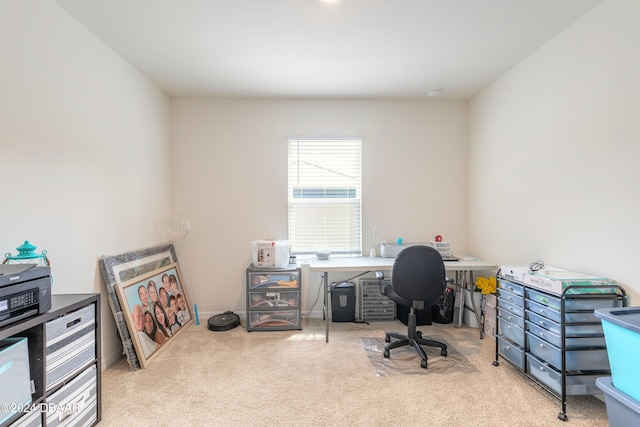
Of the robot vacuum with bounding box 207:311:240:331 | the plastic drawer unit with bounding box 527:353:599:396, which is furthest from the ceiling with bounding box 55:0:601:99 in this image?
the robot vacuum with bounding box 207:311:240:331

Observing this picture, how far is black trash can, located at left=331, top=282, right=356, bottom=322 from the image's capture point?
3.42 metres

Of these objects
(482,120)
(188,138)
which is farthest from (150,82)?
(482,120)

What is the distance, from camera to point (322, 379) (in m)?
2.28

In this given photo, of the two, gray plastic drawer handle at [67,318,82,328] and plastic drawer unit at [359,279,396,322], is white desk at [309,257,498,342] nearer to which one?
plastic drawer unit at [359,279,396,322]

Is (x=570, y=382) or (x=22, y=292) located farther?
(x=570, y=382)

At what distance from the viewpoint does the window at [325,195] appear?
3662 millimetres

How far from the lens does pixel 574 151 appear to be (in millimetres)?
2195

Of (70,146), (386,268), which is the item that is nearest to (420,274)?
(386,268)

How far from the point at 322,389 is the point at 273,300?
1243 millimetres

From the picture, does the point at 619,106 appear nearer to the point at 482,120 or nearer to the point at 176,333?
the point at 482,120

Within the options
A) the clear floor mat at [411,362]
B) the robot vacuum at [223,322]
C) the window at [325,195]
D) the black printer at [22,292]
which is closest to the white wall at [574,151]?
the clear floor mat at [411,362]

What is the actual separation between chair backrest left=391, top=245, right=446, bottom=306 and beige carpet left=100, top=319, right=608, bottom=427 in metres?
0.60

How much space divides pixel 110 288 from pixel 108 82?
1.70 metres

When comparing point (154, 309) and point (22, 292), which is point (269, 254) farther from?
point (22, 292)
